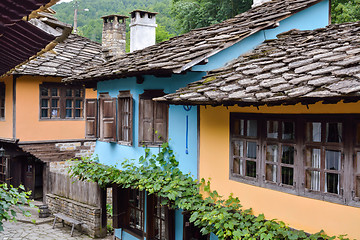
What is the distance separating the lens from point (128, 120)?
9.54m

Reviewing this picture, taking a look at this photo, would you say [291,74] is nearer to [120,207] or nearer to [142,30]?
[120,207]

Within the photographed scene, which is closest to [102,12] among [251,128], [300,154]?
[251,128]

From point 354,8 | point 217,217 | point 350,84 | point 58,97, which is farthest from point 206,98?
point 354,8

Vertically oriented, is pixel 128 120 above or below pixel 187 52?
below

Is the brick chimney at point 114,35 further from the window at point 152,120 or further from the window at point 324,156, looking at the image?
the window at point 324,156

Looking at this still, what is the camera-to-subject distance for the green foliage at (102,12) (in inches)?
1603

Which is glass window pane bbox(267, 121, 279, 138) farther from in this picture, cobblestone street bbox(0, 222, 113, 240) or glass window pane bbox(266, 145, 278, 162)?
cobblestone street bbox(0, 222, 113, 240)

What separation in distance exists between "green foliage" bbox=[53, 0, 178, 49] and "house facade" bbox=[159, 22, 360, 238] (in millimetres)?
30881

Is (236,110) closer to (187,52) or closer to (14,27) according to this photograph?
(187,52)

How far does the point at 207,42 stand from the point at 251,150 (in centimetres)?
264

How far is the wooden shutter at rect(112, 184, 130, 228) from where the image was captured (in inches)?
432

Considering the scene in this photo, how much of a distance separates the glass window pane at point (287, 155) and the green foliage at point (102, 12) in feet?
105

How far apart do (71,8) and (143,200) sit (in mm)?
36452

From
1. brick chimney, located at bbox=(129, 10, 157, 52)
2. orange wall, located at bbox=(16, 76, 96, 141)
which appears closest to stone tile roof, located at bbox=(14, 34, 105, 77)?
orange wall, located at bbox=(16, 76, 96, 141)
